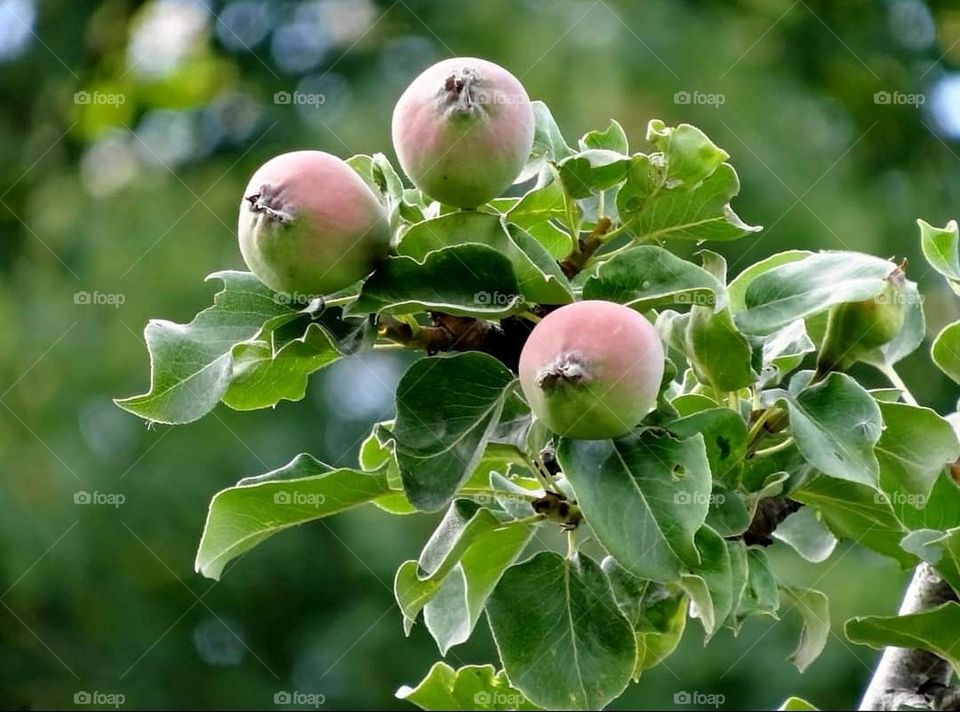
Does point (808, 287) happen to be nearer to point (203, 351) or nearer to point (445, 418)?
point (445, 418)

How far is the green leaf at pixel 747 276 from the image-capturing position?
0.92m

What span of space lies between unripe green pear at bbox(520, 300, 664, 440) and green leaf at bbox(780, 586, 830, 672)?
1.25ft

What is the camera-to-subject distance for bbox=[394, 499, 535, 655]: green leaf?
34.4 inches

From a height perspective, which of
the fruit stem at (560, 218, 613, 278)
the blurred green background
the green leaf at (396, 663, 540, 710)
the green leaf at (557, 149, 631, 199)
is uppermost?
the green leaf at (557, 149, 631, 199)

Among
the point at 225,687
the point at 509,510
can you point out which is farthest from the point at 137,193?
the point at 509,510

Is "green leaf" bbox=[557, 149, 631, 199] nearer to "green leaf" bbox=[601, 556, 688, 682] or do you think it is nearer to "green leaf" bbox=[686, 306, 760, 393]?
"green leaf" bbox=[686, 306, 760, 393]

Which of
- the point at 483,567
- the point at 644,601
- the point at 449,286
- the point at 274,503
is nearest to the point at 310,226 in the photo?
the point at 449,286

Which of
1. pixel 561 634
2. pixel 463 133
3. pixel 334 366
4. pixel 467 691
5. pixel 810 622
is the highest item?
pixel 463 133

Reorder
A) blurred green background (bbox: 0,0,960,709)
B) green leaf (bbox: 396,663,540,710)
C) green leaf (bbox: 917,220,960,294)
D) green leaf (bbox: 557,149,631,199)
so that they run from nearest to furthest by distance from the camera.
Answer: green leaf (bbox: 557,149,631,199)
green leaf (bbox: 917,220,960,294)
green leaf (bbox: 396,663,540,710)
blurred green background (bbox: 0,0,960,709)

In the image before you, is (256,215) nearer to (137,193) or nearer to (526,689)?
(526,689)

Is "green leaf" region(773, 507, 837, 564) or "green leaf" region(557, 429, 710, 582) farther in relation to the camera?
"green leaf" region(773, 507, 837, 564)

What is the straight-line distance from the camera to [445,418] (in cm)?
80

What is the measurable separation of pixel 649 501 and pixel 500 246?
7.0 inches

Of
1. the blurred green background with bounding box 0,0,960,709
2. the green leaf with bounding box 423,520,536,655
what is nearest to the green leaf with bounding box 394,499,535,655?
the green leaf with bounding box 423,520,536,655
